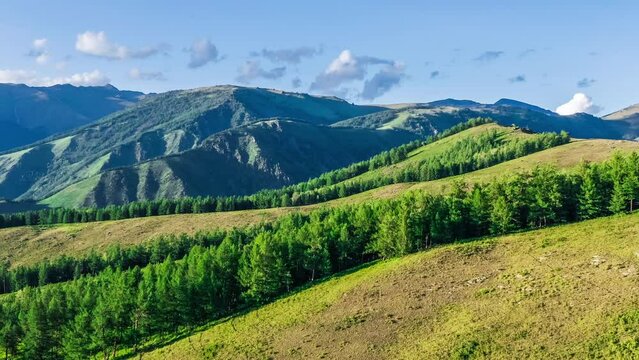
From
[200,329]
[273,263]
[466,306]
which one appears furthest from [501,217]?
[200,329]

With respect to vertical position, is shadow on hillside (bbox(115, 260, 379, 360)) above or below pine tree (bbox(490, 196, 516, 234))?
below

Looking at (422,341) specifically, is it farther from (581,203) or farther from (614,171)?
(614,171)

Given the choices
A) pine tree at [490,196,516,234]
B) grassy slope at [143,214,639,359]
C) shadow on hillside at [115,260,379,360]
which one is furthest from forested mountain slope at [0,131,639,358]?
grassy slope at [143,214,639,359]

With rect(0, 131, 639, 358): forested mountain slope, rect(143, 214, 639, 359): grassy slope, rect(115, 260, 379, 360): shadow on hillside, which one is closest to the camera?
rect(143, 214, 639, 359): grassy slope

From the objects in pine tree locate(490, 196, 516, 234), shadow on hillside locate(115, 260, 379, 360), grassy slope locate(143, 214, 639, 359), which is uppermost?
pine tree locate(490, 196, 516, 234)

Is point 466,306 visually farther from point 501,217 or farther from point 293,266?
point 293,266

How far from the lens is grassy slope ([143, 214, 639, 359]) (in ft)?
212

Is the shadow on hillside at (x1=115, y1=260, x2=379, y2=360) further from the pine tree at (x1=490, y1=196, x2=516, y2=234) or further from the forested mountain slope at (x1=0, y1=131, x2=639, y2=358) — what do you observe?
the pine tree at (x1=490, y1=196, x2=516, y2=234)

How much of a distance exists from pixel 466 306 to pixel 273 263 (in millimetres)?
42353

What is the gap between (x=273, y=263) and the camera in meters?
106

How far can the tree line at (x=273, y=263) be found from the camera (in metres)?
99.5

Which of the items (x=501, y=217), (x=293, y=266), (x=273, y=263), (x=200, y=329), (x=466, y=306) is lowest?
(x=200, y=329)

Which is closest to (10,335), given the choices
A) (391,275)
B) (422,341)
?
(391,275)

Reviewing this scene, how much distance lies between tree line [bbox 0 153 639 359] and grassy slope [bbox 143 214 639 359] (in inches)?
319
